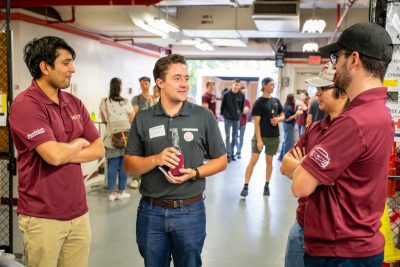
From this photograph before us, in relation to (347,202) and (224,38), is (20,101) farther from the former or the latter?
(224,38)

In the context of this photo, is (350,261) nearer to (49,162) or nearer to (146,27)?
(49,162)

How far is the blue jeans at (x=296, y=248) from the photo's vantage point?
2.10 m

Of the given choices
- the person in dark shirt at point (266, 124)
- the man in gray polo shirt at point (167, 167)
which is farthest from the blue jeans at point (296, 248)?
the person in dark shirt at point (266, 124)

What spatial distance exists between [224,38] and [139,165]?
286 inches

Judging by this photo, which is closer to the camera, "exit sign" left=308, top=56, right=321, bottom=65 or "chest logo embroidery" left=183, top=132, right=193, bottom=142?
"chest logo embroidery" left=183, top=132, right=193, bottom=142

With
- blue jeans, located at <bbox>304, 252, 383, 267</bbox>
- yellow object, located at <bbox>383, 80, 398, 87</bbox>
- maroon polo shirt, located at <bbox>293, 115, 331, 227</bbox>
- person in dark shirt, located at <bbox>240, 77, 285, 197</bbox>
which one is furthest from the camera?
person in dark shirt, located at <bbox>240, 77, 285, 197</bbox>

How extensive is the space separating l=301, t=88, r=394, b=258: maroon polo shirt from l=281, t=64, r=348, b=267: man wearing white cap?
49 cm

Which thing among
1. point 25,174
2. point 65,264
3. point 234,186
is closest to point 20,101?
point 25,174

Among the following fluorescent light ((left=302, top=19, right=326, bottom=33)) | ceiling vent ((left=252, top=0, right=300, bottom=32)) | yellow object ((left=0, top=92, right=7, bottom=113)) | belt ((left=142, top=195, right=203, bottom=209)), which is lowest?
belt ((left=142, top=195, right=203, bottom=209))

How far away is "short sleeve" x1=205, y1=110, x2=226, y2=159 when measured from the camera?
2.26 meters

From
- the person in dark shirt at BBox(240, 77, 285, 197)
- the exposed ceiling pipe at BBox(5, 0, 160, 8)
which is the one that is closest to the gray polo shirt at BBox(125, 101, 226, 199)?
the exposed ceiling pipe at BBox(5, 0, 160, 8)

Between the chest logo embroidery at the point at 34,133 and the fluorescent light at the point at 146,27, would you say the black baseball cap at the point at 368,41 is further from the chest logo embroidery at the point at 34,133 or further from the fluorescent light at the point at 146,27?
the fluorescent light at the point at 146,27

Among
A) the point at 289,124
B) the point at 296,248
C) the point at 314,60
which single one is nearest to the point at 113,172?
the point at 296,248

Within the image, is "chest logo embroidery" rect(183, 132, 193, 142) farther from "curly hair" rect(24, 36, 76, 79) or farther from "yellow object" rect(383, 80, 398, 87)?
"yellow object" rect(383, 80, 398, 87)
